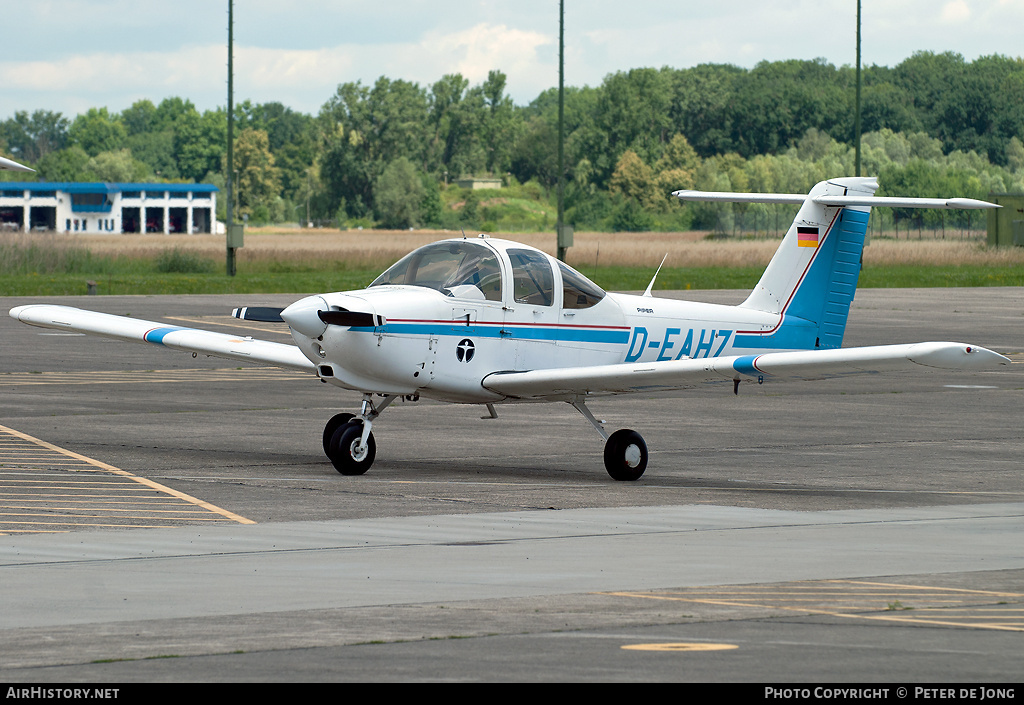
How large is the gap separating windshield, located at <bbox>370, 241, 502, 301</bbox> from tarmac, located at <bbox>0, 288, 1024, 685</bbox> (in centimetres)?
185

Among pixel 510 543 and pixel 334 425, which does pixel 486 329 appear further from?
pixel 510 543

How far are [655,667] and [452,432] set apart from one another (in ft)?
40.5

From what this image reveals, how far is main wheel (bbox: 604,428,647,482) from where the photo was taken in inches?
615

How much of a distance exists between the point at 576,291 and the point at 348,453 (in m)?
3.00

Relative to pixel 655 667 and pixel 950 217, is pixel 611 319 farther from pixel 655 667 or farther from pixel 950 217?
pixel 950 217

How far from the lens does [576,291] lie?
54.8ft

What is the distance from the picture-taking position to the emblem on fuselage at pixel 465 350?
15812 millimetres

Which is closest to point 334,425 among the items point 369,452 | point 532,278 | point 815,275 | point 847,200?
point 369,452

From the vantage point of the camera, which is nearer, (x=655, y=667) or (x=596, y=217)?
(x=655, y=667)

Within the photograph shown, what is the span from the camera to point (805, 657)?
7.60 metres

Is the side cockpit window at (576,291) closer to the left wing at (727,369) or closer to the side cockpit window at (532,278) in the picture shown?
the side cockpit window at (532,278)

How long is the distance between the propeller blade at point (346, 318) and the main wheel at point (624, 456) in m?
2.63

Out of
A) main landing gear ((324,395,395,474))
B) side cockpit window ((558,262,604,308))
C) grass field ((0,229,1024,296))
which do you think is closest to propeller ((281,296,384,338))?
main landing gear ((324,395,395,474))
